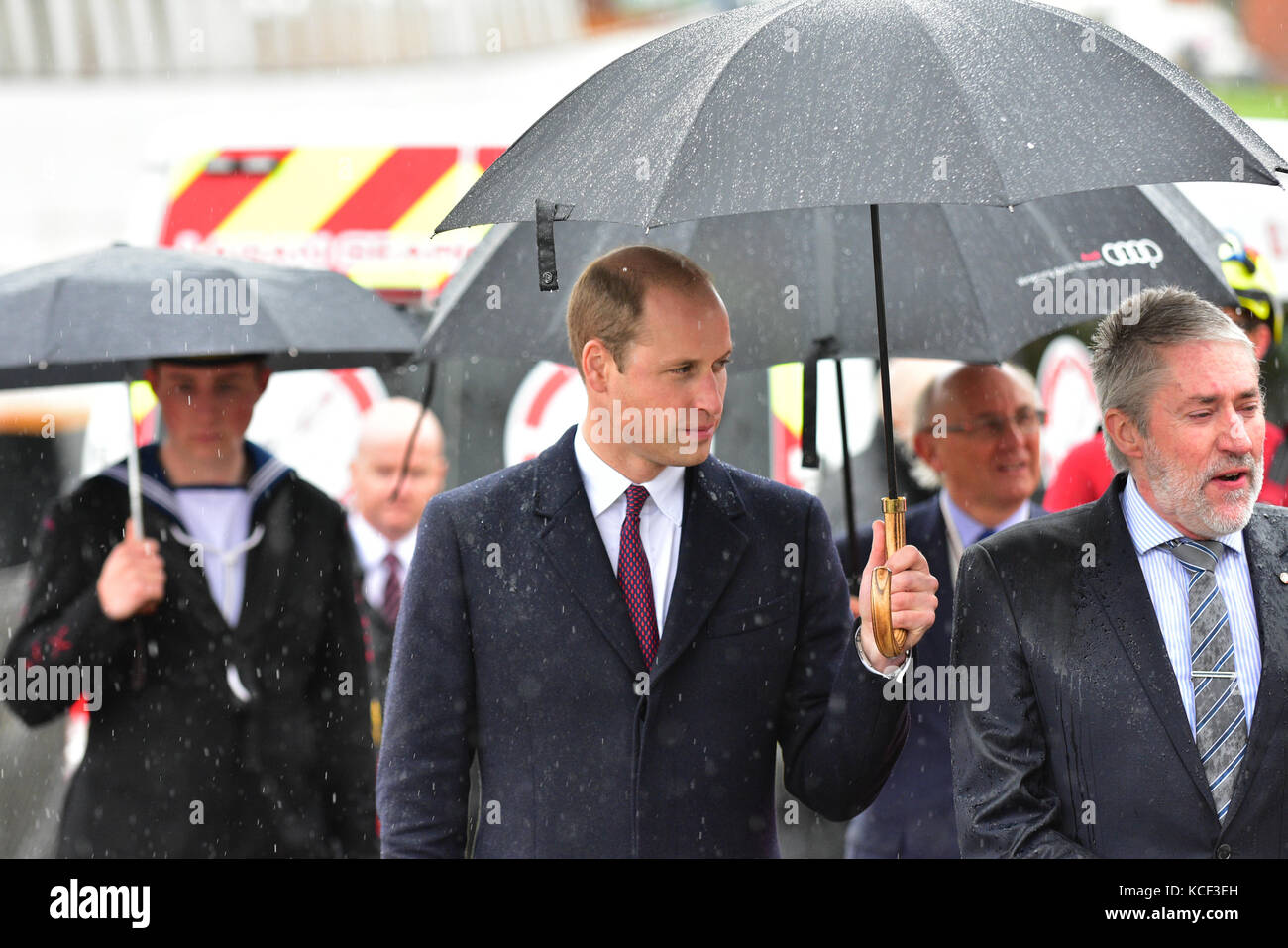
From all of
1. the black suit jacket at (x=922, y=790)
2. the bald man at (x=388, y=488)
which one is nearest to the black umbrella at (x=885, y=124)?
the black suit jacket at (x=922, y=790)

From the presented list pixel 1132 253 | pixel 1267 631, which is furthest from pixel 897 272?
pixel 1267 631

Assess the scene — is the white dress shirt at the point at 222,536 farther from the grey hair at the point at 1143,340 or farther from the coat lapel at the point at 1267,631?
the coat lapel at the point at 1267,631

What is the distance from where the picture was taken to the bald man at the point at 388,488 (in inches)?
258

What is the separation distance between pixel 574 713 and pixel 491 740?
176 mm

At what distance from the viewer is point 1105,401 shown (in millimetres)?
3604

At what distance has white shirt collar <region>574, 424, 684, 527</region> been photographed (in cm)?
362

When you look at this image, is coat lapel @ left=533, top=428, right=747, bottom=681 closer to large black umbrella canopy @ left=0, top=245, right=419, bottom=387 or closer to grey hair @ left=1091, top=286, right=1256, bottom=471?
grey hair @ left=1091, top=286, right=1256, bottom=471

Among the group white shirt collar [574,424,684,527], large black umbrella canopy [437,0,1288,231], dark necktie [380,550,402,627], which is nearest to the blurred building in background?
dark necktie [380,550,402,627]

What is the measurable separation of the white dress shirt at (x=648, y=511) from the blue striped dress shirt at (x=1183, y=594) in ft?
2.89

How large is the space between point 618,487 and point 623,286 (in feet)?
1.31

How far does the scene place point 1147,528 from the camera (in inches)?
135

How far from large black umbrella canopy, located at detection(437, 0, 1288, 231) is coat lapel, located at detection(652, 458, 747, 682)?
2.35ft

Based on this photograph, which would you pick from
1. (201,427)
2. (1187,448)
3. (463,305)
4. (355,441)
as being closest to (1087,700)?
(1187,448)

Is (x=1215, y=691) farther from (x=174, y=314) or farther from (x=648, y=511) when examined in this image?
(x=174, y=314)
